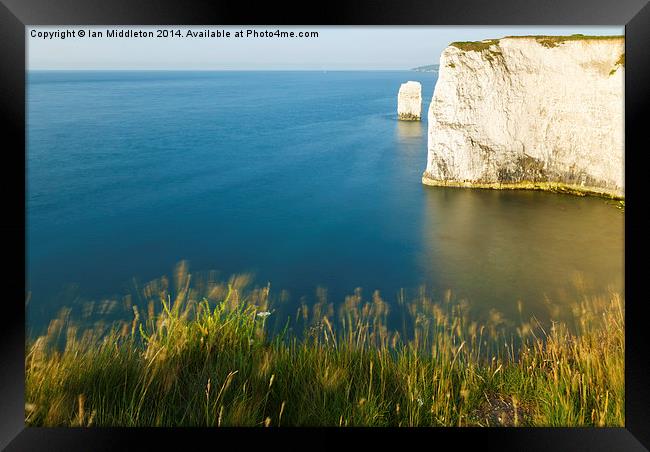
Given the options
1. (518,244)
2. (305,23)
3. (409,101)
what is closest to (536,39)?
(518,244)

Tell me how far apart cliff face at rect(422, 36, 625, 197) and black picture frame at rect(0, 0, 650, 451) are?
20.3 metres

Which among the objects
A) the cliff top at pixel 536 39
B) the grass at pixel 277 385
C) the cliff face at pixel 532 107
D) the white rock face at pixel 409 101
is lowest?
the grass at pixel 277 385

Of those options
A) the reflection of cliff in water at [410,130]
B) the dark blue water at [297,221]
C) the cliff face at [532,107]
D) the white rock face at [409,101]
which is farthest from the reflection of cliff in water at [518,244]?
the white rock face at [409,101]

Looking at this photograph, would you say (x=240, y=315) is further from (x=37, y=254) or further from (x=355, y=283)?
(x=37, y=254)

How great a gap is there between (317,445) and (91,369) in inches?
44.7

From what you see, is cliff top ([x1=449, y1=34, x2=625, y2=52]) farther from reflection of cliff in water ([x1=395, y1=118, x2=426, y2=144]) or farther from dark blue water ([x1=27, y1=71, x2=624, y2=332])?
reflection of cliff in water ([x1=395, y1=118, x2=426, y2=144])

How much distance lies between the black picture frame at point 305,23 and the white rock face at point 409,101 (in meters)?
41.3

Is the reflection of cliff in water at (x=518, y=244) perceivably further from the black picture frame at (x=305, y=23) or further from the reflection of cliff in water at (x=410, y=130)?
the reflection of cliff in water at (x=410, y=130)

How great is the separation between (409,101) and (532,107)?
24.0m

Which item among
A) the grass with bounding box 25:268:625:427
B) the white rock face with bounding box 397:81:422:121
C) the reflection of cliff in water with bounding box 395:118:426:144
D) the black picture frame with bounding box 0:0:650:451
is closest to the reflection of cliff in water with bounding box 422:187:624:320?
Result: the grass with bounding box 25:268:625:427

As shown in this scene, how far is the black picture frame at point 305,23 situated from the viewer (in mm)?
2416

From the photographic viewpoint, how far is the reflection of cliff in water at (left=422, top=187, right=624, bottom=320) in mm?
18656

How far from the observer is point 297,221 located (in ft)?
93.7

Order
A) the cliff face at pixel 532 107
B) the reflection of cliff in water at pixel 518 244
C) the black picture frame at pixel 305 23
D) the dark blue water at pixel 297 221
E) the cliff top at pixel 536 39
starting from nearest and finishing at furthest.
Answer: the black picture frame at pixel 305 23 < the reflection of cliff in water at pixel 518 244 < the dark blue water at pixel 297 221 < the cliff face at pixel 532 107 < the cliff top at pixel 536 39
